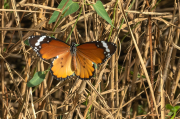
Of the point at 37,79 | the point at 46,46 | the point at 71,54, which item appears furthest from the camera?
the point at 71,54

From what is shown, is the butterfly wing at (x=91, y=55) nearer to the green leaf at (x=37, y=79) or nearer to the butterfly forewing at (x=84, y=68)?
the butterfly forewing at (x=84, y=68)

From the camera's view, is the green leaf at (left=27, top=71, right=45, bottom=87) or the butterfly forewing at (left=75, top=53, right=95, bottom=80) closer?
the green leaf at (left=27, top=71, right=45, bottom=87)

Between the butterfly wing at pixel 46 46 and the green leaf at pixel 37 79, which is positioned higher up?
the butterfly wing at pixel 46 46

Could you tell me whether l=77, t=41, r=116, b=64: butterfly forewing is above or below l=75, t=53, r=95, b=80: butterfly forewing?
above

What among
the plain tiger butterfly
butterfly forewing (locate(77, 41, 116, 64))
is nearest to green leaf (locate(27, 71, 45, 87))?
the plain tiger butterfly

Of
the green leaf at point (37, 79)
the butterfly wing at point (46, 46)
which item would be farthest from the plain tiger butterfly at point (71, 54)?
the green leaf at point (37, 79)

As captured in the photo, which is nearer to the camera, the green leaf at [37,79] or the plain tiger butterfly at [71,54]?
the green leaf at [37,79]

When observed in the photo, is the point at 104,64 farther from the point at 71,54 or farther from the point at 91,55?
the point at 71,54

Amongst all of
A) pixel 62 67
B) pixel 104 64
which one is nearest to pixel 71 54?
pixel 62 67

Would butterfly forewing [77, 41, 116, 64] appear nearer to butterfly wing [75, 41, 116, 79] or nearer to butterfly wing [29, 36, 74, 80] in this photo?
butterfly wing [75, 41, 116, 79]
